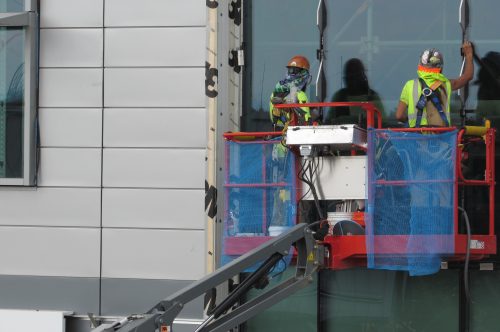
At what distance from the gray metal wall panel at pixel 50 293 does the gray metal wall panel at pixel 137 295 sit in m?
0.13

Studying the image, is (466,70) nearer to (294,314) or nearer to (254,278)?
(294,314)

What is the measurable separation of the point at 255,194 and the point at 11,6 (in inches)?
146

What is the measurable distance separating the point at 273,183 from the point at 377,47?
2188 mm

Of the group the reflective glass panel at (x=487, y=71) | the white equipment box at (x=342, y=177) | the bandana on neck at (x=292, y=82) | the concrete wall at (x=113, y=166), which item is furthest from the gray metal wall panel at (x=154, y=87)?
the reflective glass panel at (x=487, y=71)

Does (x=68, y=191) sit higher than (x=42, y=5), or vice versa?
(x=42, y=5)

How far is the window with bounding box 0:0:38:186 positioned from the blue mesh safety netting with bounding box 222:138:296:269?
8.39 ft

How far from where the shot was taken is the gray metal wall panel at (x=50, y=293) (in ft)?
32.8

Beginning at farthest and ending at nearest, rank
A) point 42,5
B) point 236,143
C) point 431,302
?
point 42,5, point 431,302, point 236,143

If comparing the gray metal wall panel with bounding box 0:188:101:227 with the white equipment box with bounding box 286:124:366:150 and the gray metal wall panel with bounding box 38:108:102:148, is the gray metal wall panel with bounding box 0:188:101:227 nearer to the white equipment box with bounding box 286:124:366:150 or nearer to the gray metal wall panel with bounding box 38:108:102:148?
the gray metal wall panel with bounding box 38:108:102:148

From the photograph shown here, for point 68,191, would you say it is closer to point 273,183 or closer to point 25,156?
point 25,156

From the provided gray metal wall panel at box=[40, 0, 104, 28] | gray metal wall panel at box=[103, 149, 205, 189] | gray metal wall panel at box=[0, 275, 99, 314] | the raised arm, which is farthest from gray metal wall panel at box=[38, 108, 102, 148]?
the raised arm

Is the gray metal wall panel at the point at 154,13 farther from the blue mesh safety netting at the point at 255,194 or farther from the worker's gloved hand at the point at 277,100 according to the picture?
the blue mesh safety netting at the point at 255,194

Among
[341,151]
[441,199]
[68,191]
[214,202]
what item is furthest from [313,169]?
[68,191]

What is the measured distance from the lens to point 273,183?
8.50 m
